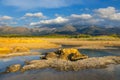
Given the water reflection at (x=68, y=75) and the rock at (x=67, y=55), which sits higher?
the rock at (x=67, y=55)

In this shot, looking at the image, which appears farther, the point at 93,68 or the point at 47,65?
the point at 47,65

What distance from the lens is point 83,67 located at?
46812 millimetres

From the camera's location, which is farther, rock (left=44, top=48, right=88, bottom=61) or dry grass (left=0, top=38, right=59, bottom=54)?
dry grass (left=0, top=38, right=59, bottom=54)

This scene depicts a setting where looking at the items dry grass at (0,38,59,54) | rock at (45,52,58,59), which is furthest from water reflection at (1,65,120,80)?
dry grass at (0,38,59,54)

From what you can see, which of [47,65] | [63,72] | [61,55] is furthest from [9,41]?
[63,72]

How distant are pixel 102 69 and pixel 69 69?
663 cm

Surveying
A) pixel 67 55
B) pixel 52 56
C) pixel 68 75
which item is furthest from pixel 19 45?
pixel 68 75

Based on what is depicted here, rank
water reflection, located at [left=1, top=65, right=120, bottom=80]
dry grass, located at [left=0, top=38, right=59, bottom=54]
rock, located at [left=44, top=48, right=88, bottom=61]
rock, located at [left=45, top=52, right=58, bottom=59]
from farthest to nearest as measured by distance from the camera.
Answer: dry grass, located at [left=0, top=38, right=59, bottom=54] → rock, located at [left=45, top=52, right=58, bottom=59] → rock, located at [left=44, top=48, right=88, bottom=61] → water reflection, located at [left=1, top=65, right=120, bottom=80]

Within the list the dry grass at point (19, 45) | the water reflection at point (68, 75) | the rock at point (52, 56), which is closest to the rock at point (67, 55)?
the rock at point (52, 56)

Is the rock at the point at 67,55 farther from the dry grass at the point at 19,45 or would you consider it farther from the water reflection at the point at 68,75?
the dry grass at the point at 19,45

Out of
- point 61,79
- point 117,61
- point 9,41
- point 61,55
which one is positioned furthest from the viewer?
point 9,41

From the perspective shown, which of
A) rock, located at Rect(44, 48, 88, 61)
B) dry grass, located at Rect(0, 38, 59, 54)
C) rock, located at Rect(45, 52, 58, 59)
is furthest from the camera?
dry grass, located at Rect(0, 38, 59, 54)

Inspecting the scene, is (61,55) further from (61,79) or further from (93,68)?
(61,79)

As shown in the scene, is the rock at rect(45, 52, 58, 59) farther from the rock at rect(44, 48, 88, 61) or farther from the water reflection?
the water reflection
